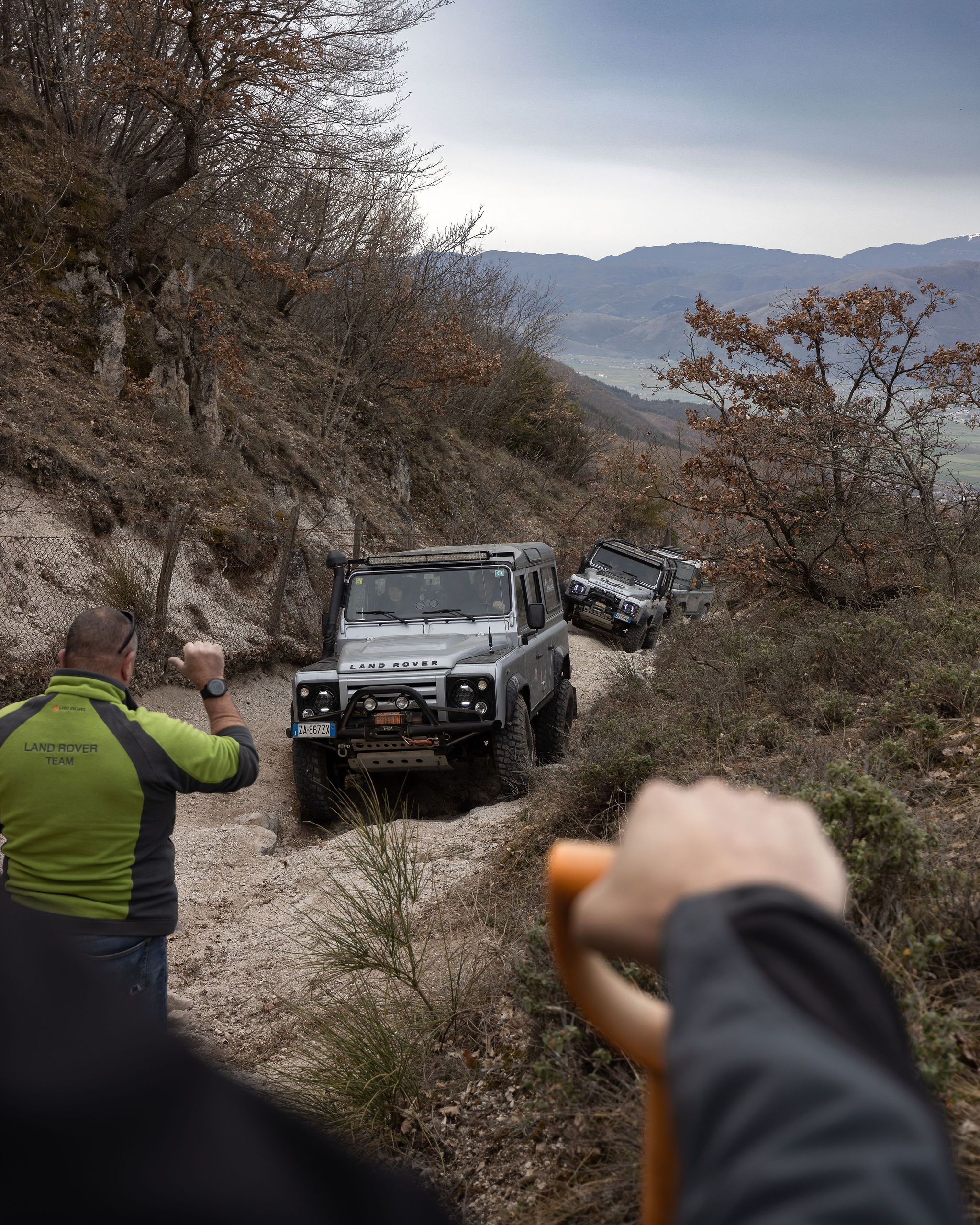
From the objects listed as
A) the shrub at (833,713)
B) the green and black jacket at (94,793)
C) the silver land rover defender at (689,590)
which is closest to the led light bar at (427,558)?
the shrub at (833,713)

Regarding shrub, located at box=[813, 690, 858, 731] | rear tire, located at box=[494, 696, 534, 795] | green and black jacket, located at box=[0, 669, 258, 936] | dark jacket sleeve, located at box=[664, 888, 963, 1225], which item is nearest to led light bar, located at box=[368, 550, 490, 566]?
rear tire, located at box=[494, 696, 534, 795]

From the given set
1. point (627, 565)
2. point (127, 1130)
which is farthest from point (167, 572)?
point (627, 565)

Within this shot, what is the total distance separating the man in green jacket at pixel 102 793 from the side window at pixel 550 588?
20.6ft

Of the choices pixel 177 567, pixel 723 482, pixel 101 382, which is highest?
pixel 101 382

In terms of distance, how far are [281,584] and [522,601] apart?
435 cm

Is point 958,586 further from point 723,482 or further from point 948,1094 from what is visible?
point 948,1094

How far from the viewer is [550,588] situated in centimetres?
918

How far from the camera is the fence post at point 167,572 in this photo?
925 cm

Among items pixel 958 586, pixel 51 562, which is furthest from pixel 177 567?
pixel 958 586

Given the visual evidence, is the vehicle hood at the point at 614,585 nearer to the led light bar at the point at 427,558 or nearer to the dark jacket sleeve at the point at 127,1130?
the led light bar at the point at 427,558

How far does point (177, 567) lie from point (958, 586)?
8.14m

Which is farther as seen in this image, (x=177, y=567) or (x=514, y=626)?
(x=177, y=567)

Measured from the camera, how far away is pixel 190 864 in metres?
5.64

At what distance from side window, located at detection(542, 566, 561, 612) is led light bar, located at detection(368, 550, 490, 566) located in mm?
1299
